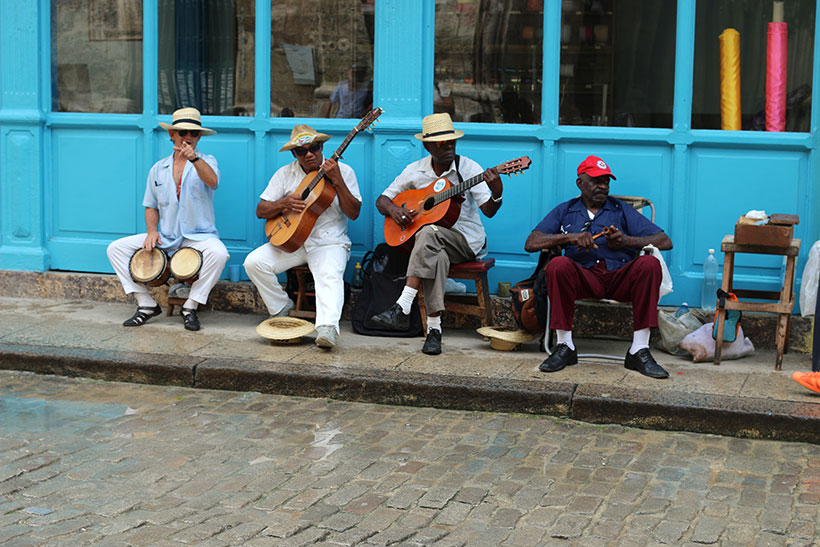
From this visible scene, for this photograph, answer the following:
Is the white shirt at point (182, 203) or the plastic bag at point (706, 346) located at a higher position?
the white shirt at point (182, 203)

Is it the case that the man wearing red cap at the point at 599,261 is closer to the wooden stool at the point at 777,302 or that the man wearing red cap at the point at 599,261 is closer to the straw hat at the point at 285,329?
the wooden stool at the point at 777,302

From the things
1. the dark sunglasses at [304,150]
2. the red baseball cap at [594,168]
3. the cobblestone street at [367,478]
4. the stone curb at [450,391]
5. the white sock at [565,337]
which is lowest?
the cobblestone street at [367,478]

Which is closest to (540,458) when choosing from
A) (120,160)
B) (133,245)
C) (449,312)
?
(449,312)

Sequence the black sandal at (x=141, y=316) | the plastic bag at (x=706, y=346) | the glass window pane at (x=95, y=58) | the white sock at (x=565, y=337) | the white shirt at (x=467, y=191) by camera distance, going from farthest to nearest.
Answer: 1. the glass window pane at (x=95, y=58)
2. the black sandal at (x=141, y=316)
3. the white shirt at (x=467, y=191)
4. the plastic bag at (x=706, y=346)
5. the white sock at (x=565, y=337)

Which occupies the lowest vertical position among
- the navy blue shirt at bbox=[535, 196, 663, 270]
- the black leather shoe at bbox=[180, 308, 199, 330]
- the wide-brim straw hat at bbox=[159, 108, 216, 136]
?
the black leather shoe at bbox=[180, 308, 199, 330]

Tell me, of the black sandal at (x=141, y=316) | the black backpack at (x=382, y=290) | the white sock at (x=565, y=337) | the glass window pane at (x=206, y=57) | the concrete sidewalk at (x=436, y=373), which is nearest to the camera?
the concrete sidewalk at (x=436, y=373)

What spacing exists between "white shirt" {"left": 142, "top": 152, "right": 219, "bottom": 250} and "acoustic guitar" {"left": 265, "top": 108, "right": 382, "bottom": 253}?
64 centimetres

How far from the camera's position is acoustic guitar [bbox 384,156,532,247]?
6785mm

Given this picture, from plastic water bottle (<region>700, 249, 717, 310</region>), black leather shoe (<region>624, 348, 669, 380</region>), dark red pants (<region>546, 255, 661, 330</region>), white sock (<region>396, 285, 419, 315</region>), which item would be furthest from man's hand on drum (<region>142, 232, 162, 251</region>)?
plastic water bottle (<region>700, 249, 717, 310</region>)

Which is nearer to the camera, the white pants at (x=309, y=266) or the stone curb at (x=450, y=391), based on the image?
the stone curb at (x=450, y=391)

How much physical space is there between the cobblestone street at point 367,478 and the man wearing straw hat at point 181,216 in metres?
1.57

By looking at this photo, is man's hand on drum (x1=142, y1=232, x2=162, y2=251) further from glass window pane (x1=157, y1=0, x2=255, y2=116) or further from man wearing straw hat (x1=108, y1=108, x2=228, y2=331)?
glass window pane (x1=157, y1=0, x2=255, y2=116)

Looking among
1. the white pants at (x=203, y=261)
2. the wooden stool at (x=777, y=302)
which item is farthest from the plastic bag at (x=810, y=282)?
the white pants at (x=203, y=261)

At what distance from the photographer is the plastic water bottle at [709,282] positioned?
23.2ft
